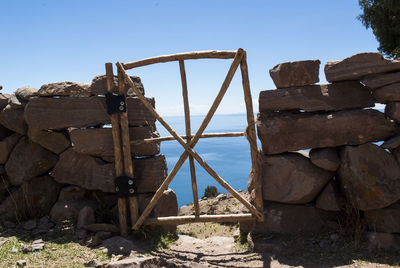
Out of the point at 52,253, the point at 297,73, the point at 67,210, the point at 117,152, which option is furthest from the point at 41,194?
the point at 297,73

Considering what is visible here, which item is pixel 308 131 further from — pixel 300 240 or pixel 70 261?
pixel 70 261

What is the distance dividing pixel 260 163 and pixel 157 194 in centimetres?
168

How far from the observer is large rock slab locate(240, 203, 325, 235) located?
5391mm

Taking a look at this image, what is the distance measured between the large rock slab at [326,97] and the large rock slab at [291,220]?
5.05ft

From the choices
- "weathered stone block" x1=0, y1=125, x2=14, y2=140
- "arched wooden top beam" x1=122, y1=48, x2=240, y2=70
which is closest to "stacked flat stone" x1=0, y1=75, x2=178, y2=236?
"weathered stone block" x1=0, y1=125, x2=14, y2=140

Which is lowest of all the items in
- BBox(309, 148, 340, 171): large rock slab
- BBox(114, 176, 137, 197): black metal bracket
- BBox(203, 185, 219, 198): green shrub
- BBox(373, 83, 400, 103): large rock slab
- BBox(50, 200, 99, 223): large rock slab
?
BBox(203, 185, 219, 198): green shrub

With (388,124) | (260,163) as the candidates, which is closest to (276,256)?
(260,163)

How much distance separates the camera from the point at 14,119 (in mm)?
6492

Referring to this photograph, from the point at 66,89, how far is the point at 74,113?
0.42m

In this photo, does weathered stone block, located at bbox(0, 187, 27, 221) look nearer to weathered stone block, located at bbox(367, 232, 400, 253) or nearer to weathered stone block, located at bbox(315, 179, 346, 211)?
weathered stone block, located at bbox(315, 179, 346, 211)

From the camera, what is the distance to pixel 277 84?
17.9 feet

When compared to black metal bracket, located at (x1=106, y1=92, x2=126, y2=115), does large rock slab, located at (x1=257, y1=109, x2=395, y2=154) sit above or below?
below

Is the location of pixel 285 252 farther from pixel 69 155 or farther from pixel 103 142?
pixel 69 155

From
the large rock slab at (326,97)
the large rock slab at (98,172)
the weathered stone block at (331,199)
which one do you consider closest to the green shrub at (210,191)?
the large rock slab at (98,172)
